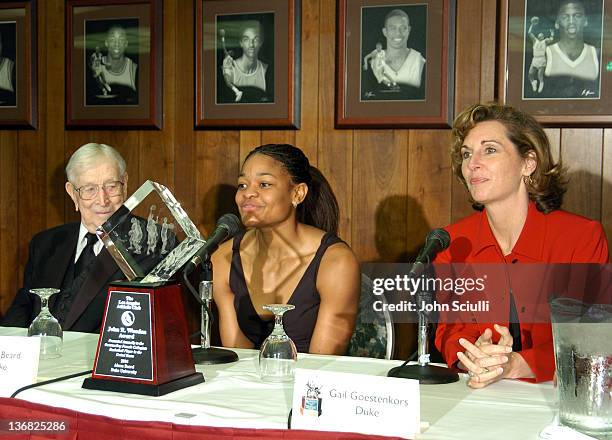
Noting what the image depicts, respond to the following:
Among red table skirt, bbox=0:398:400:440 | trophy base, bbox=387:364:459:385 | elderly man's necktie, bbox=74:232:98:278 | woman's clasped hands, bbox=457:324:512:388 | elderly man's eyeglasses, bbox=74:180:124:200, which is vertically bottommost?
red table skirt, bbox=0:398:400:440

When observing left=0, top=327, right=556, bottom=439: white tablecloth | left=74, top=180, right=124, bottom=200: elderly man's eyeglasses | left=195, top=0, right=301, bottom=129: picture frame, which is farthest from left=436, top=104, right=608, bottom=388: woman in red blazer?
left=74, top=180, right=124, bottom=200: elderly man's eyeglasses

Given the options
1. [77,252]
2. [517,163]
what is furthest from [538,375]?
[77,252]

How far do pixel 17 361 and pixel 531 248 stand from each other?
136 cm

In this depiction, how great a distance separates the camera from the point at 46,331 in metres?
1.86

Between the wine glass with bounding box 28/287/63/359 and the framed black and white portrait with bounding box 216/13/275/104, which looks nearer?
the wine glass with bounding box 28/287/63/359

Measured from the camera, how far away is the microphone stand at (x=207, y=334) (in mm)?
1837

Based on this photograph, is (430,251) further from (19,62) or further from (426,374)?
(19,62)

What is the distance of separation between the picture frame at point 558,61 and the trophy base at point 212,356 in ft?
4.96

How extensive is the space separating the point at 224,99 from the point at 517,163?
54.4 inches

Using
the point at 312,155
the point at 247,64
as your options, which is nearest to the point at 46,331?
the point at 312,155

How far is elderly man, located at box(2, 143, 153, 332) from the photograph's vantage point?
2619mm

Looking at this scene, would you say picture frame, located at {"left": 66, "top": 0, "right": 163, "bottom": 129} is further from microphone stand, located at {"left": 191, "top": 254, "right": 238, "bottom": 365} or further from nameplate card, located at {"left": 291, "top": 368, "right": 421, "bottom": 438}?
nameplate card, located at {"left": 291, "top": 368, "right": 421, "bottom": 438}

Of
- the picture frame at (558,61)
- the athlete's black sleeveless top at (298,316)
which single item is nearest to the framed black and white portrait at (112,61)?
the athlete's black sleeveless top at (298,316)

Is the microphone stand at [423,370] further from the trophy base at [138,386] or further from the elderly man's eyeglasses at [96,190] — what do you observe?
the elderly man's eyeglasses at [96,190]
